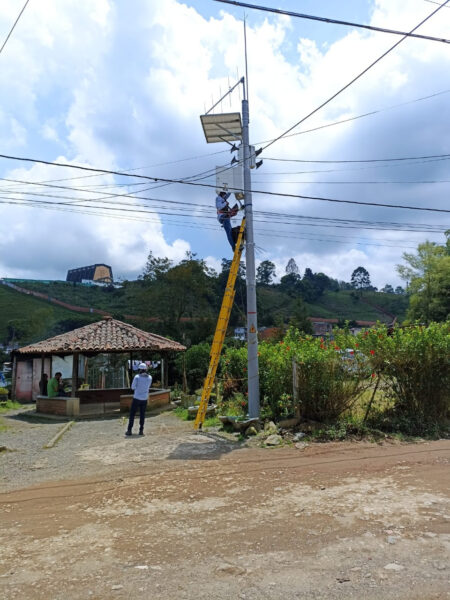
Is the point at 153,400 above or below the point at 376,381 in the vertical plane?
below

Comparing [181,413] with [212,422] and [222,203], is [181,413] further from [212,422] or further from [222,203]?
[222,203]

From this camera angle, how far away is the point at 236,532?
15.4 feet

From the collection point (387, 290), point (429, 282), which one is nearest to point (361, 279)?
point (387, 290)

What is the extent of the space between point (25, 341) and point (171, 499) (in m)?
44.8

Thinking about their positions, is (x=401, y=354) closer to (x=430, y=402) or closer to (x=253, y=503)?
(x=430, y=402)

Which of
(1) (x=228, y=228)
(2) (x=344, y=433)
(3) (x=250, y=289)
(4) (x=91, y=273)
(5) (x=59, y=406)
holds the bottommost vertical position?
(5) (x=59, y=406)

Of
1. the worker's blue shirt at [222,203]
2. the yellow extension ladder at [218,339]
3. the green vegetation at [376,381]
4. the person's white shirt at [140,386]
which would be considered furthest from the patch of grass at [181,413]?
the worker's blue shirt at [222,203]

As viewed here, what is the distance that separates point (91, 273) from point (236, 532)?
85762 millimetres

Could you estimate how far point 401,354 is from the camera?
9953 mm

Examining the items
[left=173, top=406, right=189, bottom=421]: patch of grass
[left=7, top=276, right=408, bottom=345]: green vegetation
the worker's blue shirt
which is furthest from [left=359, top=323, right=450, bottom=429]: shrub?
[left=173, top=406, right=189, bottom=421]: patch of grass

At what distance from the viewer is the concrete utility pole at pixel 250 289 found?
10.6 m

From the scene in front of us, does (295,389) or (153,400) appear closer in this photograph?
(295,389)

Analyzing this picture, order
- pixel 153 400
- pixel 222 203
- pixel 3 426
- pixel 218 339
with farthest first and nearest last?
pixel 153 400
pixel 3 426
pixel 222 203
pixel 218 339

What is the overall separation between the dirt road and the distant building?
7782cm
